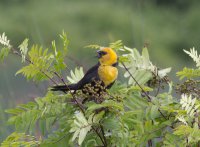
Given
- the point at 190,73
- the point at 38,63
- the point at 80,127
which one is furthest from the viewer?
the point at 190,73

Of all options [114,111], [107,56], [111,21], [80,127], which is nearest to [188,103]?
[114,111]

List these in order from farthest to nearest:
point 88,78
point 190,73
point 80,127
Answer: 1. point 88,78
2. point 190,73
3. point 80,127

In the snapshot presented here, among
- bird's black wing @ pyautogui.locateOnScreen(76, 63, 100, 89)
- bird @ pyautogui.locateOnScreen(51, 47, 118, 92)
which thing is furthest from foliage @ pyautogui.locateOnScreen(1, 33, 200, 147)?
bird @ pyautogui.locateOnScreen(51, 47, 118, 92)

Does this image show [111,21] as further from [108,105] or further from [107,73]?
[108,105]

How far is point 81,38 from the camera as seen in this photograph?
1358 centimetres

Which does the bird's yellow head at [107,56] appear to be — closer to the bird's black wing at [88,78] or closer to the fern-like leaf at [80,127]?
the bird's black wing at [88,78]

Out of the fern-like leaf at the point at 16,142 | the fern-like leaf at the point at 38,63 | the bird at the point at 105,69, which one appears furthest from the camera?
the bird at the point at 105,69

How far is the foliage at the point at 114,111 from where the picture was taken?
2762 mm

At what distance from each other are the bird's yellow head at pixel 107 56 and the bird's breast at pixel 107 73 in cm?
3

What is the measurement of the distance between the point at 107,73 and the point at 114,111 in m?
0.97

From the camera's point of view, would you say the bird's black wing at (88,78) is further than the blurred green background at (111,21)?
No

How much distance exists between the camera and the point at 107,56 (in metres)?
3.73

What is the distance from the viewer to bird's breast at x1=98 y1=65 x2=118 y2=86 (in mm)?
3625

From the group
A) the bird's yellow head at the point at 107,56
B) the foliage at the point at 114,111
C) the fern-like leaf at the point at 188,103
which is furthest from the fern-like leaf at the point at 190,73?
the bird's yellow head at the point at 107,56
